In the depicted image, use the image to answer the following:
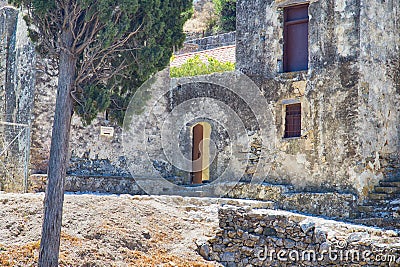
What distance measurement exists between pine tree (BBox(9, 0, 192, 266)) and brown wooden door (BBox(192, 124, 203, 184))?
7.58m

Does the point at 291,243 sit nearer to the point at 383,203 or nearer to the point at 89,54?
the point at 383,203

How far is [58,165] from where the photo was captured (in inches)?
402

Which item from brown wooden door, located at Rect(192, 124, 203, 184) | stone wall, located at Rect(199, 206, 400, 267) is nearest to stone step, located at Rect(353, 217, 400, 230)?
stone wall, located at Rect(199, 206, 400, 267)

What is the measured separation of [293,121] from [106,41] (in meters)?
7.15

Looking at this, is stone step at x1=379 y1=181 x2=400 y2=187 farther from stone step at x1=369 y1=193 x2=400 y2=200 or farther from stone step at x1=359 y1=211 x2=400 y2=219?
stone step at x1=359 y1=211 x2=400 y2=219

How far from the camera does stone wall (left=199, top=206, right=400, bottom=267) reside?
10352mm

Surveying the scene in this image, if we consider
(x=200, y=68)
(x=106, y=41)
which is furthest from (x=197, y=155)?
(x=106, y=41)

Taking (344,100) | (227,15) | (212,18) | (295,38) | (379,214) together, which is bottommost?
(379,214)

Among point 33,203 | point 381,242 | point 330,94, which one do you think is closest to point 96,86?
point 33,203

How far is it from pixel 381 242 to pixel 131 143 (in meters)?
9.12

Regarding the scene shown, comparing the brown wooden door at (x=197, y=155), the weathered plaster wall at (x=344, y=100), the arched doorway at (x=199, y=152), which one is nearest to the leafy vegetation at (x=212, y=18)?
the arched doorway at (x=199, y=152)

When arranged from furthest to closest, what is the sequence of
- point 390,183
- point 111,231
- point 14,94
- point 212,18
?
point 212,18, point 14,94, point 390,183, point 111,231

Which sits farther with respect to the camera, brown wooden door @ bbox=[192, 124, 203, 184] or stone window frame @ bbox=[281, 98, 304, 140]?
brown wooden door @ bbox=[192, 124, 203, 184]

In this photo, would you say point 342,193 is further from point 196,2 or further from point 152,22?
point 196,2
